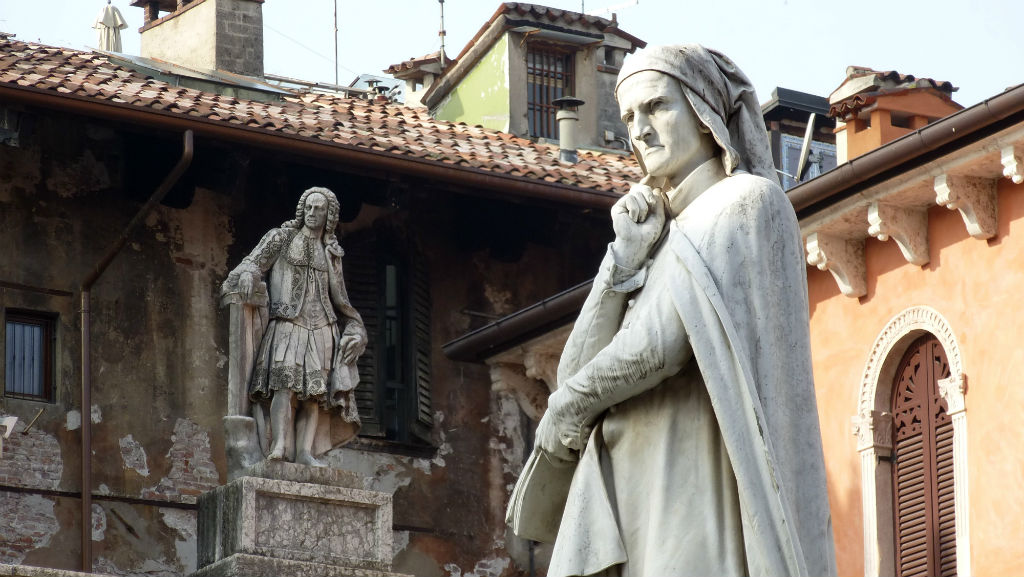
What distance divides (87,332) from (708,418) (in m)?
15.1

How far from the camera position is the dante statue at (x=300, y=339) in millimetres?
15898

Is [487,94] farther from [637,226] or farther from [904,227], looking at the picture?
[637,226]

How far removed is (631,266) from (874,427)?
12.1 m

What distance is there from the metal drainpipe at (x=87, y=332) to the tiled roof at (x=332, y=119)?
47 centimetres

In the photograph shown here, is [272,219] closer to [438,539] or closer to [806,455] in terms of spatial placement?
[438,539]

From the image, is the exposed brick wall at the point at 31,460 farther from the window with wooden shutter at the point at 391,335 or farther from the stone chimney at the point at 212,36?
the stone chimney at the point at 212,36

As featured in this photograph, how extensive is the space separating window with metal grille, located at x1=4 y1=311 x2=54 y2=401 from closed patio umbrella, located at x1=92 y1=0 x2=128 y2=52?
884 cm

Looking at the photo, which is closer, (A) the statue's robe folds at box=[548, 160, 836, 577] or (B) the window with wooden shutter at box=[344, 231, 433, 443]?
(A) the statue's robe folds at box=[548, 160, 836, 577]

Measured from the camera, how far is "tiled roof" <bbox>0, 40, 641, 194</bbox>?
61.3 ft

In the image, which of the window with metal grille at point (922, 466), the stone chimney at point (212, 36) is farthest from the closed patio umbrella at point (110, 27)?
the window with metal grille at point (922, 466)

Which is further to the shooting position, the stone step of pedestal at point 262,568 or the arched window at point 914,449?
the arched window at point 914,449

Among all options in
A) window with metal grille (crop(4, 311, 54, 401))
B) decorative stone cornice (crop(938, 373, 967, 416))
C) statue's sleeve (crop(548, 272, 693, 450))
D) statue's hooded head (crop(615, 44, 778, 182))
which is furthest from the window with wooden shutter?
statue's sleeve (crop(548, 272, 693, 450))

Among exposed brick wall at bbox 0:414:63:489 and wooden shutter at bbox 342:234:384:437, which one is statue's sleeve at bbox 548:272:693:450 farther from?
wooden shutter at bbox 342:234:384:437

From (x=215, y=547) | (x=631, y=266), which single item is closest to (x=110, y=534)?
(x=215, y=547)
